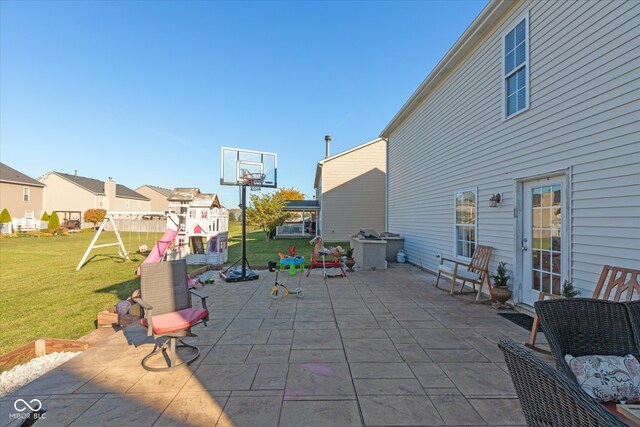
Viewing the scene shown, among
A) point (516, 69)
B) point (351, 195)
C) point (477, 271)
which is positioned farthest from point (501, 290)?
point (351, 195)

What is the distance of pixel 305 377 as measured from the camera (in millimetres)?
2873

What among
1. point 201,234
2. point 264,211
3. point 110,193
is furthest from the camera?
point 110,193

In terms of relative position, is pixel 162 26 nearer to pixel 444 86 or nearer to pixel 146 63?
pixel 146 63

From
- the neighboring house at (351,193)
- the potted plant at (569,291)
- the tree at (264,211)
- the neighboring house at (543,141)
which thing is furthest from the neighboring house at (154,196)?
the potted plant at (569,291)

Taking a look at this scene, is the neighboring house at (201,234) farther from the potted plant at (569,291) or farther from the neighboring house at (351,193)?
the potted plant at (569,291)

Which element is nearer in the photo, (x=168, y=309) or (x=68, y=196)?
(x=168, y=309)

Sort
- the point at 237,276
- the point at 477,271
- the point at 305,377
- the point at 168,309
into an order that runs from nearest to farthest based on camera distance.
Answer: the point at 305,377 → the point at 168,309 → the point at 477,271 → the point at 237,276

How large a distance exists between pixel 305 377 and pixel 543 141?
5.13m

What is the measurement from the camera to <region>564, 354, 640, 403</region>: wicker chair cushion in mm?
1880

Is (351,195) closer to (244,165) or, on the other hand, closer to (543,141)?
(244,165)

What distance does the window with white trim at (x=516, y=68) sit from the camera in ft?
16.8

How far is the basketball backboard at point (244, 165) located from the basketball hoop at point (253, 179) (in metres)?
0.11

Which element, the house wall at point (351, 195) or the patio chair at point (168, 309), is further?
the house wall at point (351, 195)

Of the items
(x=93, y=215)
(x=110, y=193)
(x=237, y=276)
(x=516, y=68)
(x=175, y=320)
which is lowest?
(x=237, y=276)
